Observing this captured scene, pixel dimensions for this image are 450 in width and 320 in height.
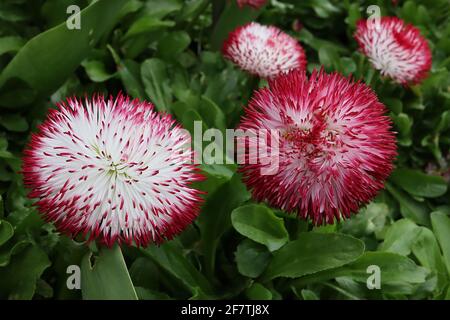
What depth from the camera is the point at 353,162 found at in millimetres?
647

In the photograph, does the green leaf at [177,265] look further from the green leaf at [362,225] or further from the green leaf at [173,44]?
the green leaf at [173,44]

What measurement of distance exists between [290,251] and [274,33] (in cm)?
48

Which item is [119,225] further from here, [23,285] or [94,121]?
[23,285]

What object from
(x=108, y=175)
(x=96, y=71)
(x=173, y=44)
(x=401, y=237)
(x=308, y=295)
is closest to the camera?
(x=108, y=175)

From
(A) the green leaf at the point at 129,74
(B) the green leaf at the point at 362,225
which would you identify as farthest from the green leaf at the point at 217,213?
(A) the green leaf at the point at 129,74

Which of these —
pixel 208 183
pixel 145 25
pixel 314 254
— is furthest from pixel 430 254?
pixel 145 25

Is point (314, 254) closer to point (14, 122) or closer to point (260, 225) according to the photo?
point (260, 225)

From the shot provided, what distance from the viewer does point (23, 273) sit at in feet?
2.71

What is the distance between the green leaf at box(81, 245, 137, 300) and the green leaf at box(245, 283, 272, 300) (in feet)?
0.94

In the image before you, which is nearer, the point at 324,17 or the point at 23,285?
the point at 23,285

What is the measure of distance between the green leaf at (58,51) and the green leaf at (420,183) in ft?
2.47

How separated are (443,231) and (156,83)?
0.66 metres
